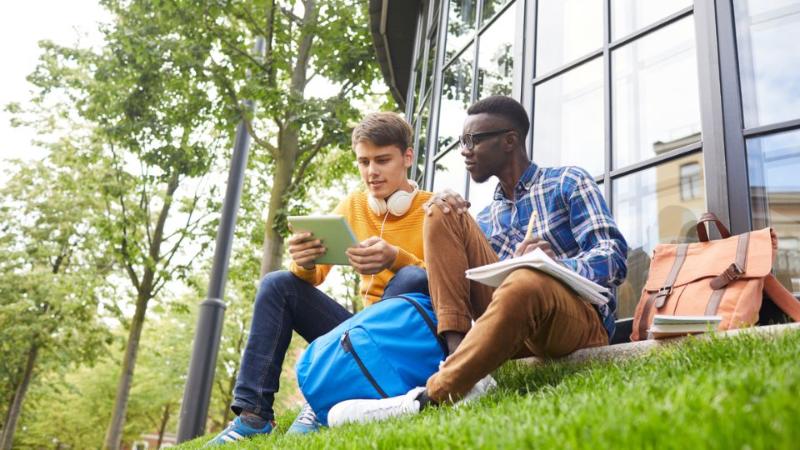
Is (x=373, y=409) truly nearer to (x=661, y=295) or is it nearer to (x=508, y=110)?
(x=661, y=295)

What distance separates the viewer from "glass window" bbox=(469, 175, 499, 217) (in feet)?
20.4

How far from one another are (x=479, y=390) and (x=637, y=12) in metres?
3.59

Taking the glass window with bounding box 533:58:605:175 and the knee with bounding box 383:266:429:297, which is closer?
the knee with bounding box 383:266:429:297

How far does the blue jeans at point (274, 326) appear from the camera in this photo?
11.8ft

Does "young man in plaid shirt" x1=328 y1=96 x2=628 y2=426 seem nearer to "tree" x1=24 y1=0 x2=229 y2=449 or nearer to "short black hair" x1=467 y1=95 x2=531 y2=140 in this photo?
"short black hair" x1=467 y1=95 x2=531 y2=140

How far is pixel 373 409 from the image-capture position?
2945 millimetres

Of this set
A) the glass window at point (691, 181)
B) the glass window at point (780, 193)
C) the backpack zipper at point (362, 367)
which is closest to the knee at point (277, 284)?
the backpack zipper at point (362, 367)

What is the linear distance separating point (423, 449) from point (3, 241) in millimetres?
20982

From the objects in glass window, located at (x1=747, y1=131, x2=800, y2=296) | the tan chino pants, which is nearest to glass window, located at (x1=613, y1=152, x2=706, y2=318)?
glass window, located at (x1=747, y1=131, x2=800, y2=296)

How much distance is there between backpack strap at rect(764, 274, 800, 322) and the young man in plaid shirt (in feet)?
2.37

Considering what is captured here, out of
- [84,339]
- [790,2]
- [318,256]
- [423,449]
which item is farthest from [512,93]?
[84,339]

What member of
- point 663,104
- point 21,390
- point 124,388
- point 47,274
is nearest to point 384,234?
Result: point 663,104

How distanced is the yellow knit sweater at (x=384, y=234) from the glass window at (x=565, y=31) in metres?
2.42

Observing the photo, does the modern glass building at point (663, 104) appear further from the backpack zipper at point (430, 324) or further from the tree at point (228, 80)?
the tree at point (228, 80)
